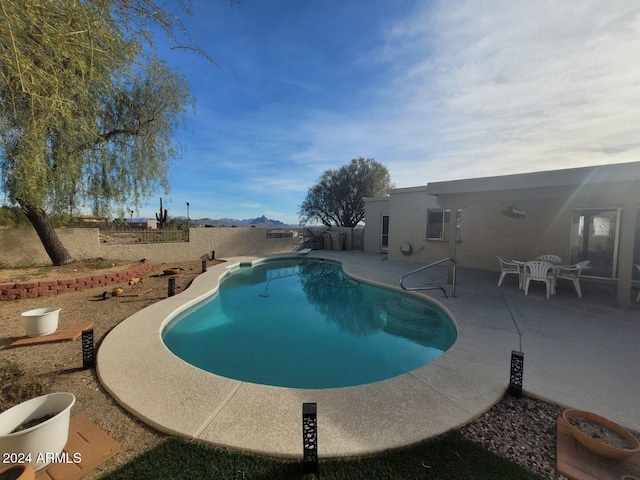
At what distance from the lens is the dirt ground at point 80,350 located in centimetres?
239

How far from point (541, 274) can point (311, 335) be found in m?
6.01

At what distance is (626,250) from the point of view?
546 centimetres

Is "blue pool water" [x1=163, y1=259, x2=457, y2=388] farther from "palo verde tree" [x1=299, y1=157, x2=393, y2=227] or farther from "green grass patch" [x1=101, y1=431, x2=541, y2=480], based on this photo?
"palo verde tree" [x1=299, y1=157, x2=393, y2=227]

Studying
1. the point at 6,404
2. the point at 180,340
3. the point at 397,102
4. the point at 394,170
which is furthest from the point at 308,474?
the point at 394,170

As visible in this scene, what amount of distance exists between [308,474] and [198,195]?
933 inches

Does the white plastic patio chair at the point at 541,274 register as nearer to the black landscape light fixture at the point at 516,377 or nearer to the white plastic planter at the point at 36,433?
the black landscape light fixture at the point at 516,377

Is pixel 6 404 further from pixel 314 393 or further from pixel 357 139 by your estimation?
pixel 357 139

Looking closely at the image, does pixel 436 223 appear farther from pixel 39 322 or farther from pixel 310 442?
pixel 39 322

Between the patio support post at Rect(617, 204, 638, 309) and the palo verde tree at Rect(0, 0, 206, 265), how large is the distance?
28.0 ft

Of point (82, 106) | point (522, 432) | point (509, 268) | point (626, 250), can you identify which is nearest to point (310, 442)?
point (522, 432)

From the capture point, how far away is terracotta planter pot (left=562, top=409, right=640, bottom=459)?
2027 millimetres

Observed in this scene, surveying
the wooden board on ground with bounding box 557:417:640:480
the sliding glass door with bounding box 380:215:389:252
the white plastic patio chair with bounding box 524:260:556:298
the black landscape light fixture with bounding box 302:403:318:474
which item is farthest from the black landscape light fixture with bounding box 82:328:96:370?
the sliding glass door with bounding box 380:215:389:252

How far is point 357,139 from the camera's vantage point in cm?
1435

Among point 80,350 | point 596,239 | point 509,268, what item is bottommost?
point 80,350
